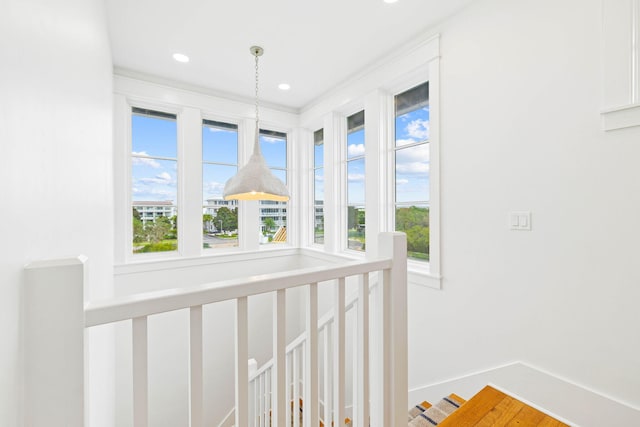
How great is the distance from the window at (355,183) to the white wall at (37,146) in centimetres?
239

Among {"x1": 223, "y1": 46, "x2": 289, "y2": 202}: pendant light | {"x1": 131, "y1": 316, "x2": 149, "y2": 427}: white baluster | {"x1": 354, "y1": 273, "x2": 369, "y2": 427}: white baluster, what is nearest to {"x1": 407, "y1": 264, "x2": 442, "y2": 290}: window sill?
{"x1": 223, "y1": 46, "x2": 289, "y2": 202}: pendant light

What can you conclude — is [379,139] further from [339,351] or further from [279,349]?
[279,349]

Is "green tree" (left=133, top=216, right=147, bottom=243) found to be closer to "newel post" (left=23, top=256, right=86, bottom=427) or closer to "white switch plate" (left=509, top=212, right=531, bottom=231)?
"newel post" (left=23, top=256, right=86, bottom=427)

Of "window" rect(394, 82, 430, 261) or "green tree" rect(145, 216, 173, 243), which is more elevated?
"window" rect(394, 82, 430, 261)

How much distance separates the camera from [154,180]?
124 inches

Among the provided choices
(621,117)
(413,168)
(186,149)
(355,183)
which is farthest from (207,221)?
(621,117)

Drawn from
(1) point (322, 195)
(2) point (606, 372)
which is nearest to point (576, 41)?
(2) point (606, 372)

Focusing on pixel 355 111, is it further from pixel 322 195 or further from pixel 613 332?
pixel 613 332

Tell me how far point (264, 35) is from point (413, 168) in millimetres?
1671

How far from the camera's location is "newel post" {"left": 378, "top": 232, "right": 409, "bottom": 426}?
3.40ft

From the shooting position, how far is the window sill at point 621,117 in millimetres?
1301

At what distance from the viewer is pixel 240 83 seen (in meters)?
3.17

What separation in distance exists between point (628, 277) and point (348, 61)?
2.51 metres

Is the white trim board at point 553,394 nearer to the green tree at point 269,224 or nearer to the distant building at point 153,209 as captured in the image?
the green tree at point 269,224
